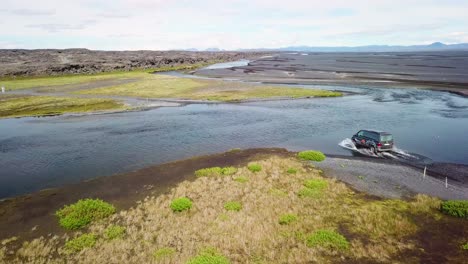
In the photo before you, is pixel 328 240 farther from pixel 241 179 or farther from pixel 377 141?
pixel 377 141

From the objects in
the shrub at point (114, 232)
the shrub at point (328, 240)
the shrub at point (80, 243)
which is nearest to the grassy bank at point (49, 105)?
the shrub at point (114, 232)

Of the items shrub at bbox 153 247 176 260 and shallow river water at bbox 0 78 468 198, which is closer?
shrub at bbox 153 247 176 260

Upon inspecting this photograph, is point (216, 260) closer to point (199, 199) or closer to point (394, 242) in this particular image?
point (199, 199)

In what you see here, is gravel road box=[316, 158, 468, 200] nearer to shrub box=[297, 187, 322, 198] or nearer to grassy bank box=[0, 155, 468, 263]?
grassy bank box=[0, 155, 468, 263]

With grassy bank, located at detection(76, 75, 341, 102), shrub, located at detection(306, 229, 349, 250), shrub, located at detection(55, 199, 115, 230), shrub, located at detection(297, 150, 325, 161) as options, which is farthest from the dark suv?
grassy bank, located at detection(76, 75, 341, 102)

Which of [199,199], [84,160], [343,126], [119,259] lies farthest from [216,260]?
[343,126]

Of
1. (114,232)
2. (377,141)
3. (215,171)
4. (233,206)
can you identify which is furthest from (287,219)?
(377,141)
